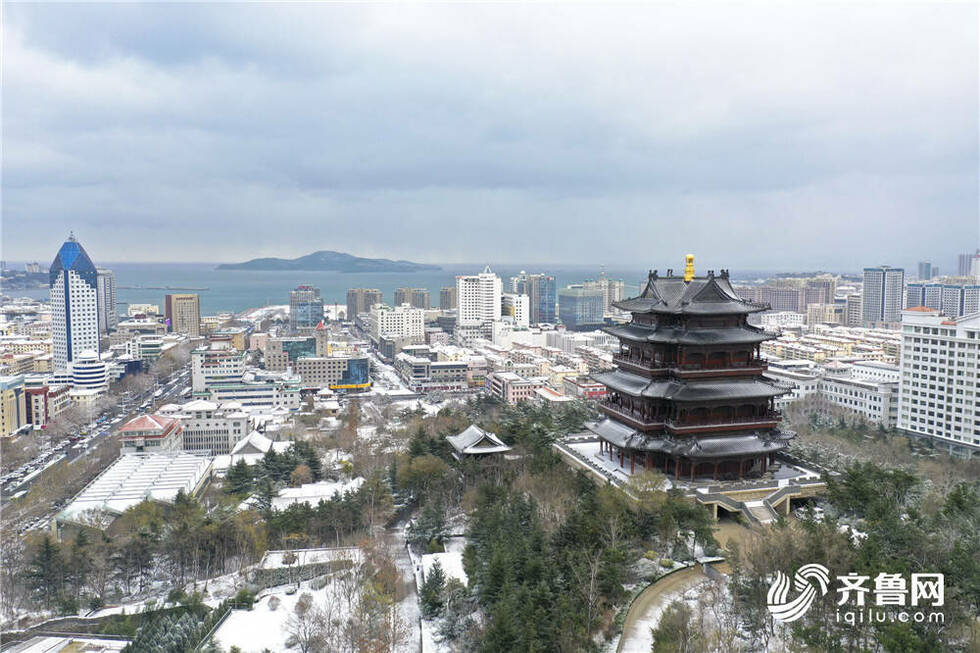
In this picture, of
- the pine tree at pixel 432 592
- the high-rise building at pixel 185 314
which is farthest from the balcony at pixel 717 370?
the high-rise building at pixel 185 314

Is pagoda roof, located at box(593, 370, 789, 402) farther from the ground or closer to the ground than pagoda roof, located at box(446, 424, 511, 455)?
farther from the ground

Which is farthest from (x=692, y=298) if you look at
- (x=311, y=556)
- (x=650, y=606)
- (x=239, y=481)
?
(x=239, y=481)

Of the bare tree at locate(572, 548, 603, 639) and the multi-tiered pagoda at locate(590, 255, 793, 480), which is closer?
the bare tree at locate(572, 548, 603, 639)

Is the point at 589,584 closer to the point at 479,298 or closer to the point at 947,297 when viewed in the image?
the point at 479,298

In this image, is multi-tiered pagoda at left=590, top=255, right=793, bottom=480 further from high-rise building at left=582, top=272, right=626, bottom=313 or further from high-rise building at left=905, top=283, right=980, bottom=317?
high-rise building at left=905, top=283, right=980, bottom=317

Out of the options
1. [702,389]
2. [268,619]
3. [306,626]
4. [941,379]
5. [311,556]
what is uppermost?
[702,389]

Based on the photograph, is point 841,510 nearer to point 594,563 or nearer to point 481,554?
point 594,563

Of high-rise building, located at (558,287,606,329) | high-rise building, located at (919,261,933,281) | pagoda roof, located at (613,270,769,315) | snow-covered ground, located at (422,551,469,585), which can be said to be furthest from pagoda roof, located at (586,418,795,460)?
high-rise building, located at (919,261,933,281)
